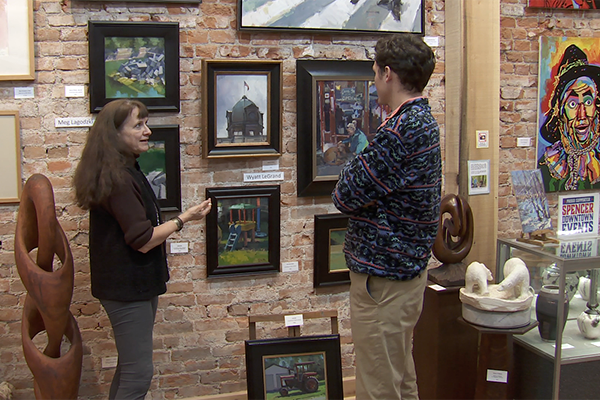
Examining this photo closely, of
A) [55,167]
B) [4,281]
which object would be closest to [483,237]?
[55,167]

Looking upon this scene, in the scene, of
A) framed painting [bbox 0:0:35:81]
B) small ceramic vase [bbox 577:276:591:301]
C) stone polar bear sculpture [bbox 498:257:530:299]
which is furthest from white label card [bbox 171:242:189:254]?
small ceramic vase [bbox 577:276:591:301]

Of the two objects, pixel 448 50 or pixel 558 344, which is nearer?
pixel 558 344

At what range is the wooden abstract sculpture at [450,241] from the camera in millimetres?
3035

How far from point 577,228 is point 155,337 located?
8.06 ft

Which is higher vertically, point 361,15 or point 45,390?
point 361,15

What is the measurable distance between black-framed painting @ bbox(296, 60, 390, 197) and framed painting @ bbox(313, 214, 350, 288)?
0.17m

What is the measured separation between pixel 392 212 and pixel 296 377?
1238 mm

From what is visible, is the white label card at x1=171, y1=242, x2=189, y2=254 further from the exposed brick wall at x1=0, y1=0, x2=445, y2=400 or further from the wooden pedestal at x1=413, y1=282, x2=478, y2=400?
the wooden pedestal at x1=413, y1=282, x2=478, y2=400

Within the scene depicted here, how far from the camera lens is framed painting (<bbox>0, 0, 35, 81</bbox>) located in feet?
9.05

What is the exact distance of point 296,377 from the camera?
2.89 metres

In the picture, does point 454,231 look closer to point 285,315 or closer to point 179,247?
point 285,315

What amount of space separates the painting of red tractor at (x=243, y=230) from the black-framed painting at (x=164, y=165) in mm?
261

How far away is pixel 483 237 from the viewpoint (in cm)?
356

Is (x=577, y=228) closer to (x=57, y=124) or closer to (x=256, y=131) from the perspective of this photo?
(x=256, y=131)
